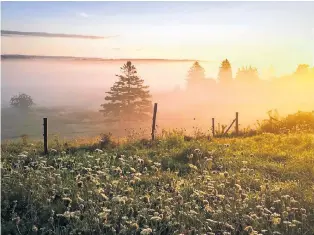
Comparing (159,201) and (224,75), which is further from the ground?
(224,75)

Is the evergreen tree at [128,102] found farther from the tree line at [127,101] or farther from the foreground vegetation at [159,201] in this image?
the foreground vegetation at [159,201]

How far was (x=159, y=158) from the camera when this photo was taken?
12.6 m

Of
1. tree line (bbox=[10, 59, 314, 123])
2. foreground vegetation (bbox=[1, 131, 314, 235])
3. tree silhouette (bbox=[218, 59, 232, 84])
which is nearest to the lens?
foreground vegetation (bbox=[1, 131, 314, 235])

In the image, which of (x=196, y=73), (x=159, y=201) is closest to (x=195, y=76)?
(x=196, y=73)

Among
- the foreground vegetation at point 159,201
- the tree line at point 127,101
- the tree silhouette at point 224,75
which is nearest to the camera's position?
the foreground vegetation at point 159,201

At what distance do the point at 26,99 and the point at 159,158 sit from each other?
30159 millimetres

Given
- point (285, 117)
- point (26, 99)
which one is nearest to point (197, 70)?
point (26, 99)

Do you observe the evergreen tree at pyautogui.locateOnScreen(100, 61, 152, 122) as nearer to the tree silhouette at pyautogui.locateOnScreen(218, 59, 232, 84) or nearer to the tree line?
the tree line

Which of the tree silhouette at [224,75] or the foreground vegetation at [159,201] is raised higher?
the tree silhouette at [224,75]

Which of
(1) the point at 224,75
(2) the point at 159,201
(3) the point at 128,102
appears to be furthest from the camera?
(1) the point at 224,75

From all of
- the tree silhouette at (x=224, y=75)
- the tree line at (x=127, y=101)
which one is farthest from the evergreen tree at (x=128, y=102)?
the tree silhouette at (x=224, y=75)

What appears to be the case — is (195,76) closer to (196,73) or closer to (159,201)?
(196,73)

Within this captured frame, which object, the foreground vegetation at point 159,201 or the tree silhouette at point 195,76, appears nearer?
the foreground vegetation at point 159,201

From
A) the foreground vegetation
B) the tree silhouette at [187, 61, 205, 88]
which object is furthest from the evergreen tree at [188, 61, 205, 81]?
the foreground vegetation
